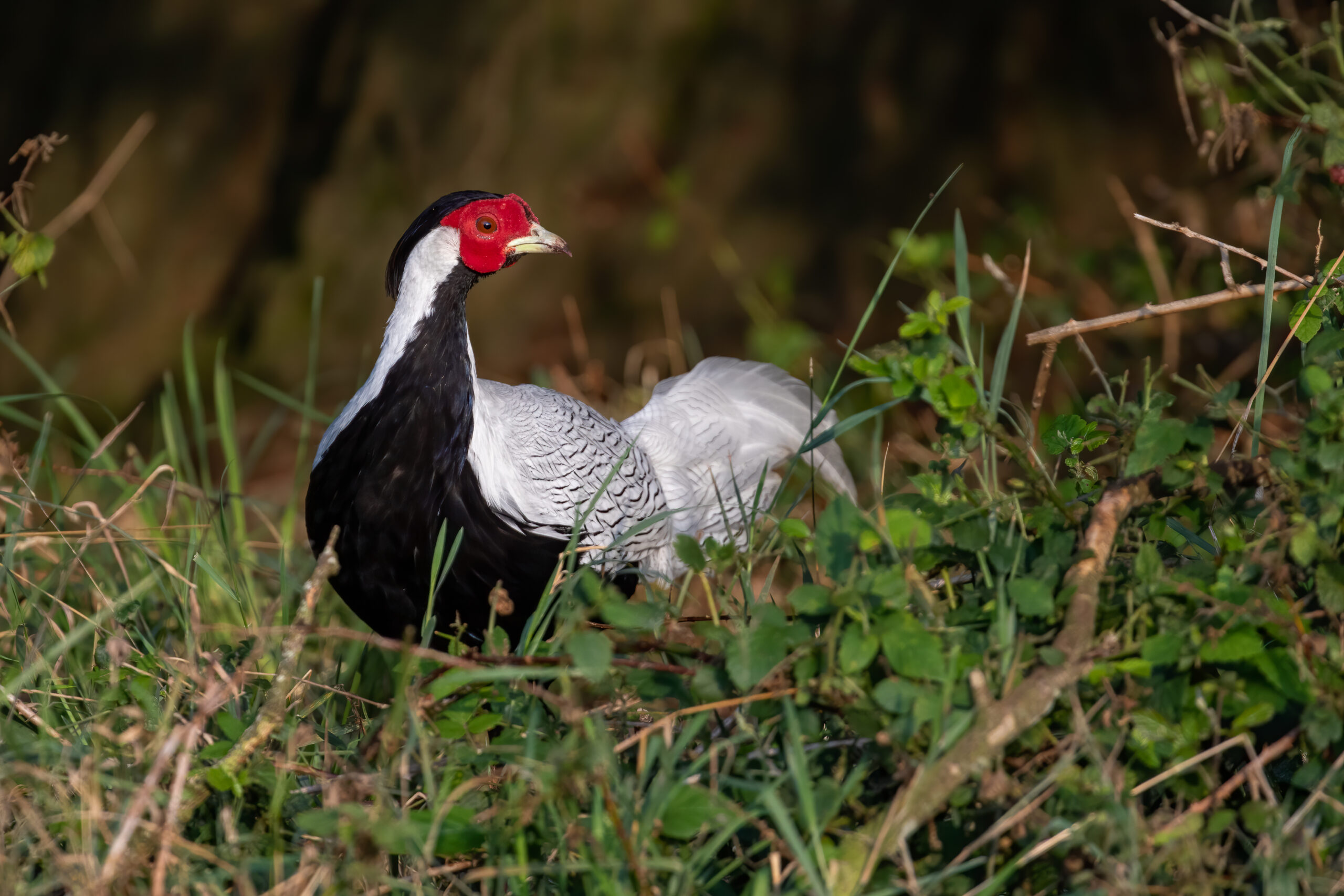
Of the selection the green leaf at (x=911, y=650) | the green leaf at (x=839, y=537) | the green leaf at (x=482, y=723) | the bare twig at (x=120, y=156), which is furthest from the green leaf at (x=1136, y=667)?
the bare twig at (x=120, y=156)

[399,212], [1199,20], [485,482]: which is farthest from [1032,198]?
[485,482]

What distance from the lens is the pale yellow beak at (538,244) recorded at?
9.46 feet

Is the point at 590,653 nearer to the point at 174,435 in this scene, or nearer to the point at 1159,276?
the point at 174,435

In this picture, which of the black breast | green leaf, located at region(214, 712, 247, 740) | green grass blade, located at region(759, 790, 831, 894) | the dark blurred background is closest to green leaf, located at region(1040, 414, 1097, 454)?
green grass blade, located at region(759, 790, 831, 894)

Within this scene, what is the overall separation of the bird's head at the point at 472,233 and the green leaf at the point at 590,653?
1.46m

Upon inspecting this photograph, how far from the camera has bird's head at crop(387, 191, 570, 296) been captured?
2803mm

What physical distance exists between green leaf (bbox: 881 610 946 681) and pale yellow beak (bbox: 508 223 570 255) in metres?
1.61

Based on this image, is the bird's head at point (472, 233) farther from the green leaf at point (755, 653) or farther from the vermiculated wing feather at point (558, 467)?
the green leaf at point (755, 653)

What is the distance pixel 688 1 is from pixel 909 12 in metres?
1.04

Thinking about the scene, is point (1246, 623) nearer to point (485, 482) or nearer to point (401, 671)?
point (401, 671)

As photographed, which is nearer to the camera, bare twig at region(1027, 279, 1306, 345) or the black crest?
bare twig at region(1027, 279, 1306, 345)

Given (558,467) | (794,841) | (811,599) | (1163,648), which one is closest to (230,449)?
(558,467)

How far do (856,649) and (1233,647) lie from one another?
504mm

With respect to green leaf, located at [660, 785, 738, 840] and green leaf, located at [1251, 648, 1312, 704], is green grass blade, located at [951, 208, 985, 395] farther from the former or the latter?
green leaf, located at [660, 785, 738, 840]
